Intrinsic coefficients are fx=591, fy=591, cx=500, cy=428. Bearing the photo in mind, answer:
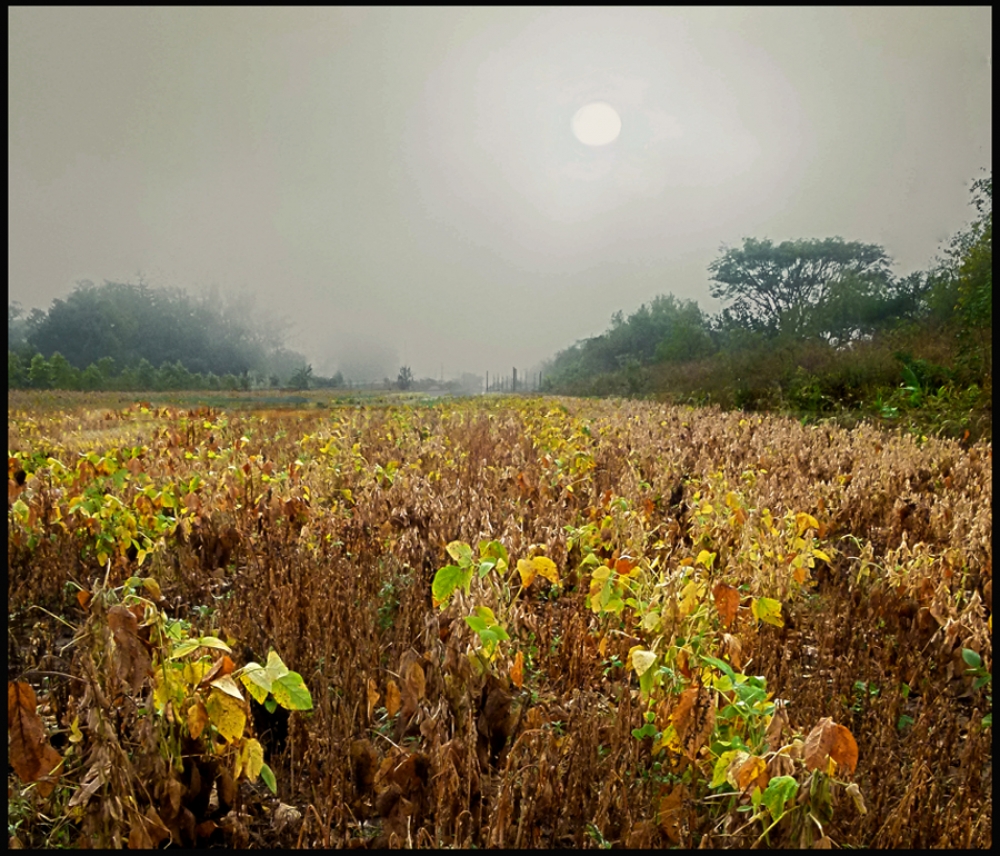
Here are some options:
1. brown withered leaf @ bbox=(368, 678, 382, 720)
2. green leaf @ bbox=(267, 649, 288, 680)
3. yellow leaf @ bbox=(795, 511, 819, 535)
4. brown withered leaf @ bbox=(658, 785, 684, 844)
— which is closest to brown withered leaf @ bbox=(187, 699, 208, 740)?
green leaf @ bbox=(267, 649, 288, 680)

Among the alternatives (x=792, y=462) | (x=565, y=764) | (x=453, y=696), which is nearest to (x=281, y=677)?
(x=453, y=696)

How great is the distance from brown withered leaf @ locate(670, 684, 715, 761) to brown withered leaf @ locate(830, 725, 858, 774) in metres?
0.38

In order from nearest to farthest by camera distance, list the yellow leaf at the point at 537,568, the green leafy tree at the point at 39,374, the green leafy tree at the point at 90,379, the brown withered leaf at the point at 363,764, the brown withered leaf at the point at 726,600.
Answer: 1. the brown withered leaf at the point at 363,764
2. the yellow leaf at the point at 537,568
3. the brown withered leaf at the point at 726,600
4. the green leafy tree at the point at 39,374
5. the green leafy tree at the point at 90,379

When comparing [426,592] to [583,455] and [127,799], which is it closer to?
[127,799]

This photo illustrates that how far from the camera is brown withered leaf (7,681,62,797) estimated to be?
1.24m

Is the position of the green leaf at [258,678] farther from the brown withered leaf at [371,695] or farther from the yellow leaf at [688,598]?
the yellow leaf at [688,598]

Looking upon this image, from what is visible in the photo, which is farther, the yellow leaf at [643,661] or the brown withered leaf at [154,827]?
the yellow leaf at [643,661]

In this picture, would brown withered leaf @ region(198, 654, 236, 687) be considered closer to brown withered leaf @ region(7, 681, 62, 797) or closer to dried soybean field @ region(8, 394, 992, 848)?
dried soybean field @ region(8, 394, 992, 848)

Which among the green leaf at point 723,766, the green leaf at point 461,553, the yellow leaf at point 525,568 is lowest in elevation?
the green leaf at point 723,766

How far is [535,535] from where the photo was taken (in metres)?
3.36

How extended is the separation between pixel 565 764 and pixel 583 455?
3822mm

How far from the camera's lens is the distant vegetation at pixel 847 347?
A: 11.9 meters

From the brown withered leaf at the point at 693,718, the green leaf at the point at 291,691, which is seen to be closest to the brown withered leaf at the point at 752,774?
the brown withered leaf at the point at 693,718

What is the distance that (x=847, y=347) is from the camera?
18125 millimetres
